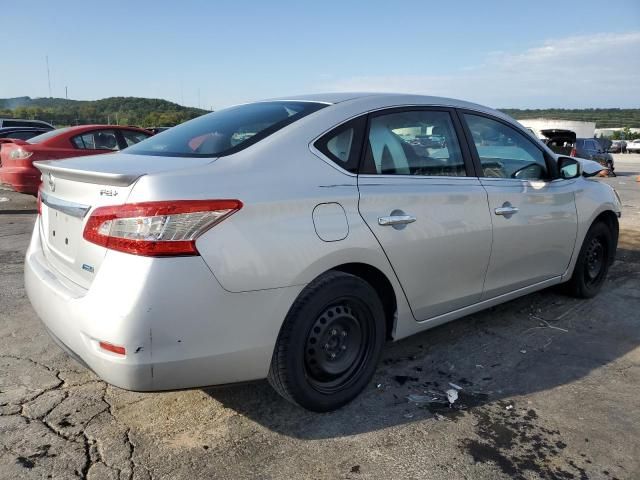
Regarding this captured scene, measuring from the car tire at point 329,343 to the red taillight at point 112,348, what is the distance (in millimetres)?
686

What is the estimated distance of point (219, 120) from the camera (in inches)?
126

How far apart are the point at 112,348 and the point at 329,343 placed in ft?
3.52

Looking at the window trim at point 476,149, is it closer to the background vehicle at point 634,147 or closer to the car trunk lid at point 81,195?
the car trunk lid at point 81,195

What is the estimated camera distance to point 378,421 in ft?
8.86

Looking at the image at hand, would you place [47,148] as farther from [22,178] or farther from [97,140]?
[97,140]

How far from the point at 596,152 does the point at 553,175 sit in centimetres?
1910

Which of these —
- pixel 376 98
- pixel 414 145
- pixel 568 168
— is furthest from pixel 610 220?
pixel 376 98

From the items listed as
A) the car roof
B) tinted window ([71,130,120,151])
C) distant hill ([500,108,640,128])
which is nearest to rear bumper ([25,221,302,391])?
the car roof

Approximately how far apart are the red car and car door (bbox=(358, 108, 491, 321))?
23.7 ft

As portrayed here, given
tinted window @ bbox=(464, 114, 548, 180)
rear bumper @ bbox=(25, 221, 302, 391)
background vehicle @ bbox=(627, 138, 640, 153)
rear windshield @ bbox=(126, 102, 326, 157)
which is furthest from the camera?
background vehicle @ bbox=(627, 138, 640, 153)

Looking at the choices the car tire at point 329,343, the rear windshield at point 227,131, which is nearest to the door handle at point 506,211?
the car tire at point 329,343

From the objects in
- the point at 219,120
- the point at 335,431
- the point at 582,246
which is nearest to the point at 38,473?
the point at 335,431

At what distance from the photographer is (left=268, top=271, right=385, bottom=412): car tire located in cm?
248

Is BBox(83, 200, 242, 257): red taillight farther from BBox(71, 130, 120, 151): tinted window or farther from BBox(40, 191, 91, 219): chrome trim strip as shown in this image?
BBox(71, 130, 120, 151): tinted window
